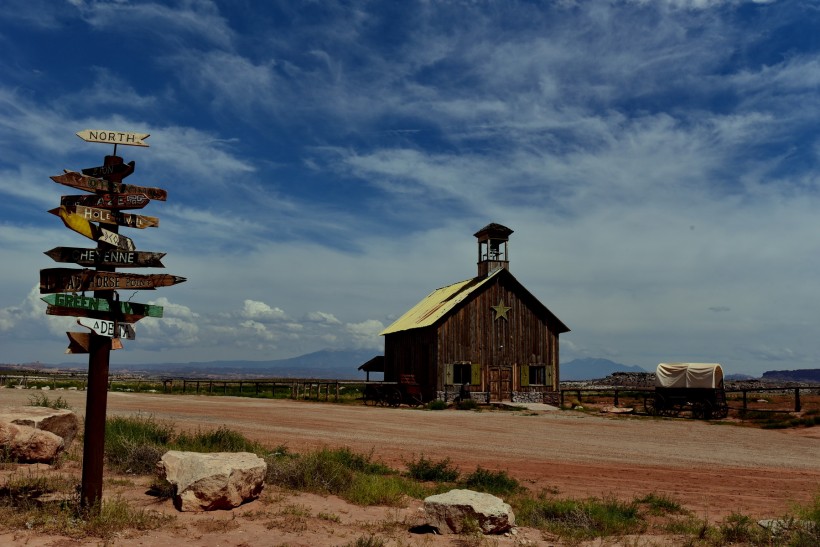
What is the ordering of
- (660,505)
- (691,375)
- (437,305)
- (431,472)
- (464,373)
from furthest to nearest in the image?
(437,305) → (464,373) → (691,375) → (431,472) → (660,505)

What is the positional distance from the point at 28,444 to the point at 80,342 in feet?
13.8

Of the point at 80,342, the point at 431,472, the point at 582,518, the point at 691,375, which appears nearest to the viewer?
the point at 80,342

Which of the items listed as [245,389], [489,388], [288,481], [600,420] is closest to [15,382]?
[245,389]

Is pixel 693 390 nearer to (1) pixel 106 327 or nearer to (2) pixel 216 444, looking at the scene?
(2) pixel 216 444

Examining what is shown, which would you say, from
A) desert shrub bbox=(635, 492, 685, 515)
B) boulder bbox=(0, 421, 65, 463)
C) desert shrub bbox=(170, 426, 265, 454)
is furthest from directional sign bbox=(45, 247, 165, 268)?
desert shrub bbox=(635, 492, 685, 515)

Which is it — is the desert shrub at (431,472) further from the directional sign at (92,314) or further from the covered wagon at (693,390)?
the covered wagon at (693,390)

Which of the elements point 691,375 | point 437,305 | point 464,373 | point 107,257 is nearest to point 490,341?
point 464,373

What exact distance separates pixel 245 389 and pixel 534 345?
31284 mm

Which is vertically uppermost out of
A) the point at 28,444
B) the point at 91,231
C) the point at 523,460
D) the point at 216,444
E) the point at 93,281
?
the point at 91,231

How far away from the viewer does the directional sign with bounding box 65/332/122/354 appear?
781cm

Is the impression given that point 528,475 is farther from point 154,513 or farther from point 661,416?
point 661,416

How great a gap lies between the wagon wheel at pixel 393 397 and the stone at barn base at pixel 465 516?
27.3 m

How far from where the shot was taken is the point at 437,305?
3934cm

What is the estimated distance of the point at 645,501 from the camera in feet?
35.1
